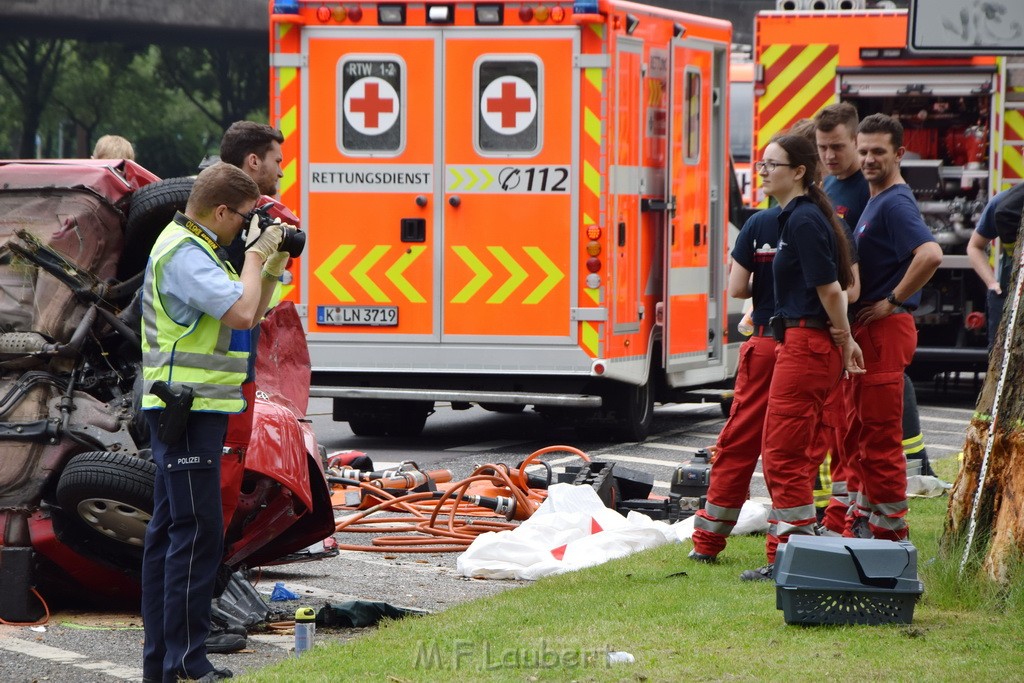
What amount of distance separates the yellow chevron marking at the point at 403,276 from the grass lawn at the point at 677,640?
16.1 feet

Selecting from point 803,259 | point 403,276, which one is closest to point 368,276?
point 403,276

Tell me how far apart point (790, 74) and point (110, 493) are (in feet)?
31.9

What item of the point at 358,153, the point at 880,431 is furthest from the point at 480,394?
the point at 880,431

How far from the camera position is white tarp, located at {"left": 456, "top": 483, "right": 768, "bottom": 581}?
7.22 meters

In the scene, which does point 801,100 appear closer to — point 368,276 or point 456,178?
point 456,178

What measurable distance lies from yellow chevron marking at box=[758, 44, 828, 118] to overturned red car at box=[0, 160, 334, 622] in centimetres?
823

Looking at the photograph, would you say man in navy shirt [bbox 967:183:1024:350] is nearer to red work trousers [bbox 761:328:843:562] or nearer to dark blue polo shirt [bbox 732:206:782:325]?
dark blue polo shirt [bbox 732:206:782:325]

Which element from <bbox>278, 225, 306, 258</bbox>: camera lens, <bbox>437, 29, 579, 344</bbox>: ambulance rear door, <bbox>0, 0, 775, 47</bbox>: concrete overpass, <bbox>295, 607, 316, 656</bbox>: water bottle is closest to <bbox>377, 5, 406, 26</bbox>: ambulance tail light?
<bbox>437, 29, 579, 344</bbox>: ambulance rear door

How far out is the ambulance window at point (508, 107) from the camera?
1106 centimetres

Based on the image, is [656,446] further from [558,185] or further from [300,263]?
[300,263]

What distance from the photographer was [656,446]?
1186cm

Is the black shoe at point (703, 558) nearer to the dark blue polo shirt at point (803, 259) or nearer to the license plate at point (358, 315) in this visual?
the dark blue polo shirt at point (803, 259)

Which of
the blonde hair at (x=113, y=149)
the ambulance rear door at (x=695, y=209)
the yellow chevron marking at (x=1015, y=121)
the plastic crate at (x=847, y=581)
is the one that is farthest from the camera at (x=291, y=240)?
the yellow chevron marking at (x=1015, y=121)

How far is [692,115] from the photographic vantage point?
1234 cm
